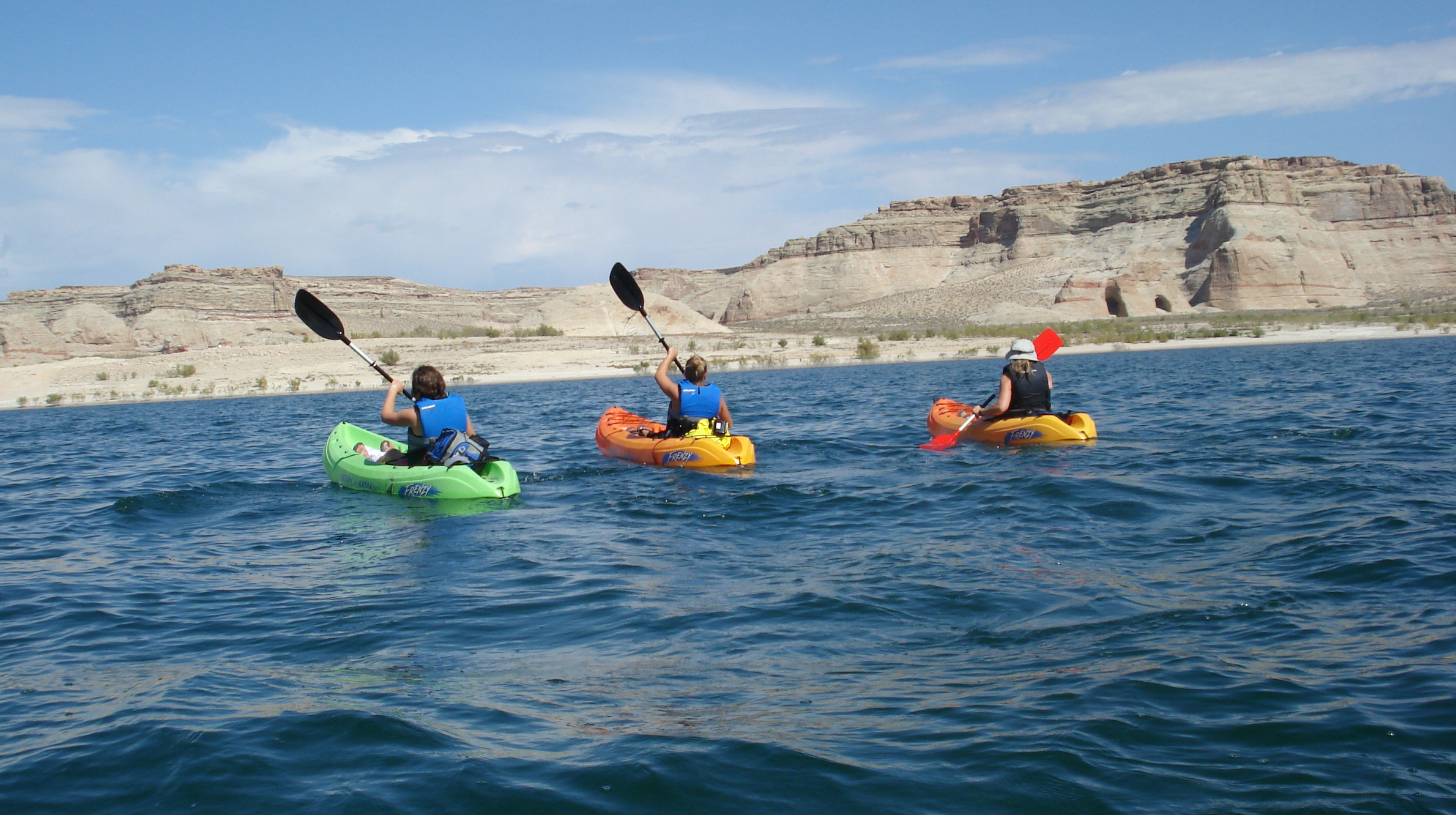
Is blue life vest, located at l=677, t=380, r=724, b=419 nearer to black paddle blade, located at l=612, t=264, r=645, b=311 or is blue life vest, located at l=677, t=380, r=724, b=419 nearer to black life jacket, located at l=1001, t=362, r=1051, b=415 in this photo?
black paddle blade, located at l=612, t=264, r=645, b=311

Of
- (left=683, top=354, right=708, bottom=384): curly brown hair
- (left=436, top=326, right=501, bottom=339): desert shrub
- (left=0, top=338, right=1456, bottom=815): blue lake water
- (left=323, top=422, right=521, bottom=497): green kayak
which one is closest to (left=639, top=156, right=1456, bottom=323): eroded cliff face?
(left=436, top=326, right=501, bottom=339): desert shrub

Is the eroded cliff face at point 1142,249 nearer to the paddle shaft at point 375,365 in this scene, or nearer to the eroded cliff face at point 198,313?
the eroded cliff face at point 198,313

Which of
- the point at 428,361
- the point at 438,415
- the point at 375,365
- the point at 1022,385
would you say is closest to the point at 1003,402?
the point at 1022,385

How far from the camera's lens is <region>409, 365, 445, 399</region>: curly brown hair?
28.9 ft

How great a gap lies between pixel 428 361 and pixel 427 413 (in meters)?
23.8

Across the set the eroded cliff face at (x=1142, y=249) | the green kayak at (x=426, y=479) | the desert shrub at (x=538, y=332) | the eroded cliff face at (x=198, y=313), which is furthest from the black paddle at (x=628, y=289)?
the eroded cliff face at (x=1142, y=249)

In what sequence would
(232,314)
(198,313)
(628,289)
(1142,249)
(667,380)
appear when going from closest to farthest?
(667,380)
(628,289)
(198,313)
(232,314)
(1142,249)

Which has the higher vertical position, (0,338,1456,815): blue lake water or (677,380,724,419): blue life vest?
(677,380,724,419): blue life vest

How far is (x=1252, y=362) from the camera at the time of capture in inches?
957

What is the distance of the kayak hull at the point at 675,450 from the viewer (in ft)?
33.1

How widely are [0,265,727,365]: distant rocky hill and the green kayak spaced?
99.5 feet

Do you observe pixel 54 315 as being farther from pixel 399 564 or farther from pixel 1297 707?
pixel 1297 707

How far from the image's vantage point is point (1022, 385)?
10.9 m

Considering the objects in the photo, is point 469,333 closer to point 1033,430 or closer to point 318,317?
point 318,317
